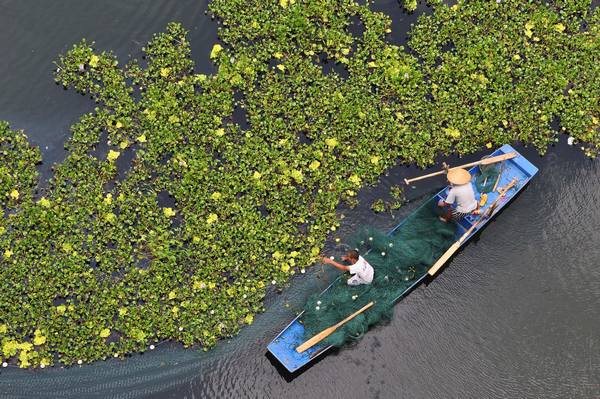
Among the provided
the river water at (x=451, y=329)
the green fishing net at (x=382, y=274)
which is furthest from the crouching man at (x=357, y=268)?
the river water at (x=451, y=329)

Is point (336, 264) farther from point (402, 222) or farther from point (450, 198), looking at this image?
point (450, 198)

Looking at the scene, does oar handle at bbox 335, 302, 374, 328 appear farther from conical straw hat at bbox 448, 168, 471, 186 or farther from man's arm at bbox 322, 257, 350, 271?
conical straw hat at bbox 448, 168, 471, 186

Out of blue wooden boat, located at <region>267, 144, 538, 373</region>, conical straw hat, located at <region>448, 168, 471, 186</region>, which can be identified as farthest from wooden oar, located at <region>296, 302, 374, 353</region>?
conical straw hat, located at <region>448, 168, 471, 186</region>

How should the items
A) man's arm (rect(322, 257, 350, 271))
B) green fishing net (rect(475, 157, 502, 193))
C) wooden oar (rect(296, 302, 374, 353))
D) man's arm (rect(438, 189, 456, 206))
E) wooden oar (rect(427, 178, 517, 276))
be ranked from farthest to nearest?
green fishing net (rect(475, 157, 502, 193))
wooden oar (rect(427, 178, 517, 276))
man's arm (rect(438, 189, 456, 206))
man's arm (rect(322, 257, 350, 271))
wooden oar (rect(296, 302, 374, 353))

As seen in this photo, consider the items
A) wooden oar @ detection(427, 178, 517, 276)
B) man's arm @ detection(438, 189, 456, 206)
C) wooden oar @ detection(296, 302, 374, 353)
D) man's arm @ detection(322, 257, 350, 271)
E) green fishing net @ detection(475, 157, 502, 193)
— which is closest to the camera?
wooden oar @ detection(296, 302, 374, 353)

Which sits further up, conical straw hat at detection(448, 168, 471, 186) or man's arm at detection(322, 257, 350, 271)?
man's arm at detection(322, 257, 350, 271)

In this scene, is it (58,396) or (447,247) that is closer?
(58,396)

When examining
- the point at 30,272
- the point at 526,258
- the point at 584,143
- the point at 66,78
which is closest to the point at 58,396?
the point at 30,272

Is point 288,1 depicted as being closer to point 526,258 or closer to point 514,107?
point 514,107
